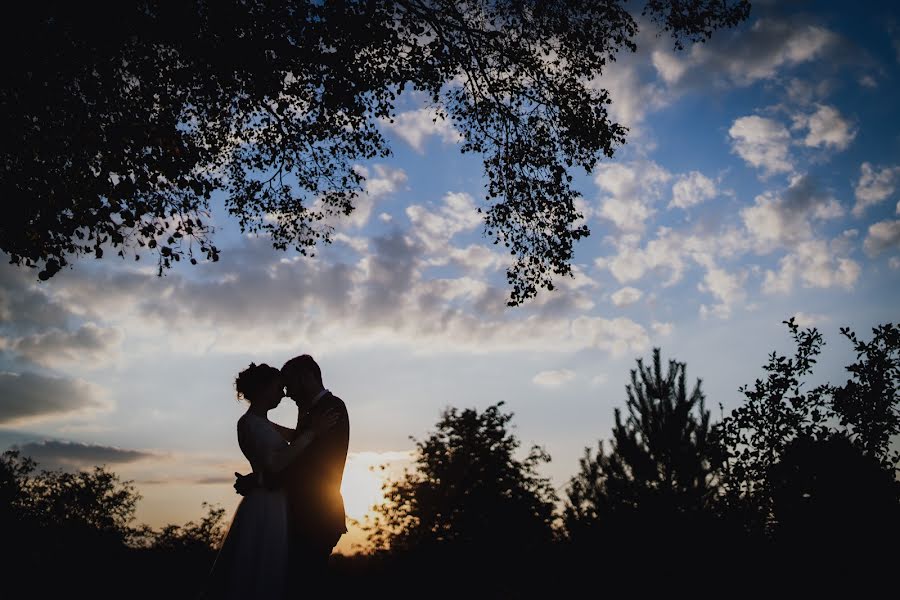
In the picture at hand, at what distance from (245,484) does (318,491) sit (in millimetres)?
616

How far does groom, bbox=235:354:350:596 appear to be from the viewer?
390 centimetres

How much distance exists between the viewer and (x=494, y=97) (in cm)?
912

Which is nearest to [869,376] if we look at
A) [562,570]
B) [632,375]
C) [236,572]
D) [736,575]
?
[736,575]

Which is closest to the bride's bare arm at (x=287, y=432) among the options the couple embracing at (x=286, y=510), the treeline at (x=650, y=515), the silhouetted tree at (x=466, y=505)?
the couple embracing at (x=286, y=510)

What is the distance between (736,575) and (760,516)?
912mm

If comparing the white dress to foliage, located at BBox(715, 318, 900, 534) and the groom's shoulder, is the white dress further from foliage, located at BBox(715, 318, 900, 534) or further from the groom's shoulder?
foliage, located at BBox(715, 318, 900, 534)

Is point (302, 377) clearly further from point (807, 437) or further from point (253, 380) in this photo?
point (807, 437)

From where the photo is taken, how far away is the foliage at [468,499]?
2291cm

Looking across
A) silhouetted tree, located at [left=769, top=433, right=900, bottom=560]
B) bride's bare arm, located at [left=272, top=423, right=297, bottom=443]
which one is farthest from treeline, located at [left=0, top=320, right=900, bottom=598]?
bride's bare arm, located at [left=272, top=423, right=297, bottom=443]

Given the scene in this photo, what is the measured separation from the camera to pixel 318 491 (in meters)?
4.00

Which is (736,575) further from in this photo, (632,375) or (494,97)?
(632,375)

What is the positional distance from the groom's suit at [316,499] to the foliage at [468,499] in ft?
66.3

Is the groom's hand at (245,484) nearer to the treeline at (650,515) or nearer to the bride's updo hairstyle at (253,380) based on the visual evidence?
the bride's updo hairstyle at (253,380)

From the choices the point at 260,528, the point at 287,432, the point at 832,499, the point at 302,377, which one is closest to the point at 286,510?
the point at 260,528
